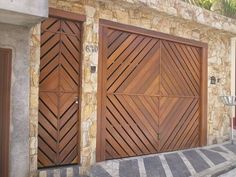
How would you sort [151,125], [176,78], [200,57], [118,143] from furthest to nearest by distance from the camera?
1. [200,57]
2. [176,78]
3. [151,125]
4. [118,143]

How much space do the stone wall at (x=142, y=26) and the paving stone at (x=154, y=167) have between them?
128 cm

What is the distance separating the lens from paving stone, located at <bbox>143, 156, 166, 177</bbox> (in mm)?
7109

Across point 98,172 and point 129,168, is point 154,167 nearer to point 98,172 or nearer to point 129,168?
point 129,168

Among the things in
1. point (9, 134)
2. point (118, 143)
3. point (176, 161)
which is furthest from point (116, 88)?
point (9, 134)

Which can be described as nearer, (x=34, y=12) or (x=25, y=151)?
(x=34, y=12)

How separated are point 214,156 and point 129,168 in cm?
282

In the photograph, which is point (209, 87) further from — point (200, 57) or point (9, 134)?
point (9, 134)

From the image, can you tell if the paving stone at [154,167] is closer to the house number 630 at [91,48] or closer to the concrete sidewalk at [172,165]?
the concrete sidewalk at [172,165]

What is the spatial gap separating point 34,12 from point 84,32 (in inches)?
80.5

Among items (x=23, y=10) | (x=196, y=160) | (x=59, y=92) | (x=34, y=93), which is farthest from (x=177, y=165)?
(x=23, y=10)

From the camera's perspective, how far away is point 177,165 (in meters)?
7.81

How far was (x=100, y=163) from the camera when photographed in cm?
741

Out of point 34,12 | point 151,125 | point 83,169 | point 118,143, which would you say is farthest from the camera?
point 151,125

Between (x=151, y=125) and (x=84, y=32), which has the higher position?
(x=84, y=32)
